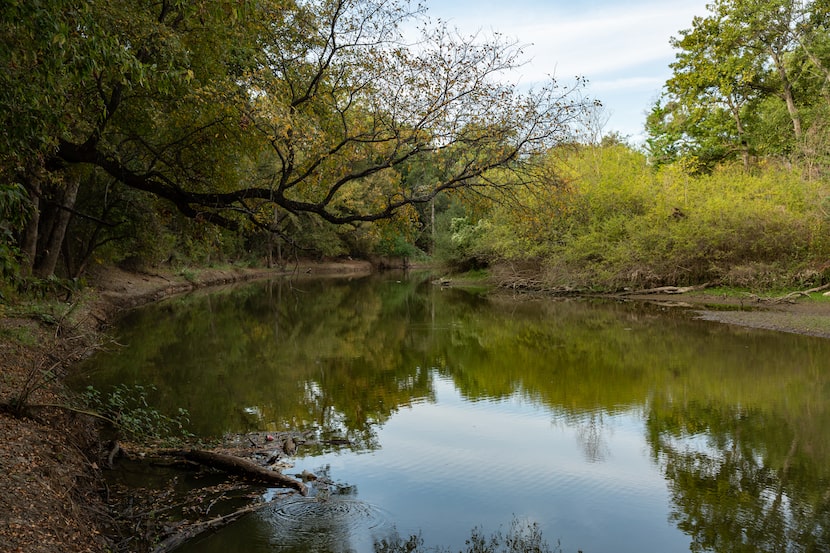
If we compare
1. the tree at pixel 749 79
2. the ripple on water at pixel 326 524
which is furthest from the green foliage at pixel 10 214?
the tree at pixel 749 79

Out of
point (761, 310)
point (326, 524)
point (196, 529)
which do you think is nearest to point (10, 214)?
point (196, 529)

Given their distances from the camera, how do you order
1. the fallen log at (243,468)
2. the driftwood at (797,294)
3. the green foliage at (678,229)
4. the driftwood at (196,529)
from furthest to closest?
the green foliage at (678,229) → the driftwood at (797,294) → the fallen log at (243,468) → the driftwood at (196,529)

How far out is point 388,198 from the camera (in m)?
10.8

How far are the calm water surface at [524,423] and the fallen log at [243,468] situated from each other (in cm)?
34

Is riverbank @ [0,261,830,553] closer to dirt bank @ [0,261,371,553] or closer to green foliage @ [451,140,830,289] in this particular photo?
dirt bank @ [0,261,371,553]

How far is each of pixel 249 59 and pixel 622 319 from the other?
702 inches

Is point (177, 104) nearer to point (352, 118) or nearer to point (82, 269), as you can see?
point (352, 118)

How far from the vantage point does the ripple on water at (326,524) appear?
6625 mm

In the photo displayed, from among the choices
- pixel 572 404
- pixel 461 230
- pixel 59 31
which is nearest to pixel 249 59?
pixel 59 31

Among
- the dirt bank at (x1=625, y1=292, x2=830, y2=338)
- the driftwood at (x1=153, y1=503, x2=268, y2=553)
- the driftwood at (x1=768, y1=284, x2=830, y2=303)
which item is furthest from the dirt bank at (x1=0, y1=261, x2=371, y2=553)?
the driftwood at (x1=768, y1=284, x2=830, y2=303)

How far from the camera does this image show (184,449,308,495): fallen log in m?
7.93

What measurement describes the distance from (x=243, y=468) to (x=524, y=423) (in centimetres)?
541

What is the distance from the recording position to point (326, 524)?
23.2ft

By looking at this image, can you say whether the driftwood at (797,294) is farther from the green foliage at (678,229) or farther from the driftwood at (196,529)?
the driftwood at (196,529)
